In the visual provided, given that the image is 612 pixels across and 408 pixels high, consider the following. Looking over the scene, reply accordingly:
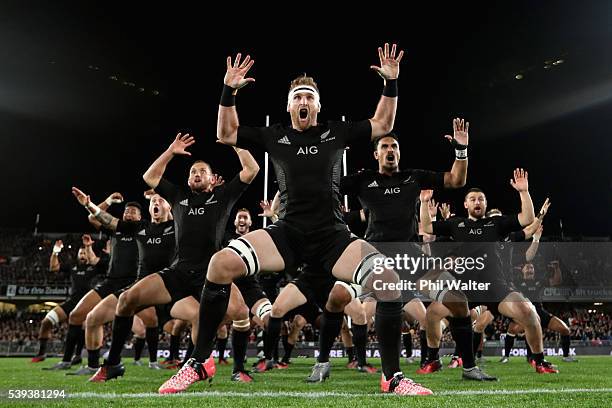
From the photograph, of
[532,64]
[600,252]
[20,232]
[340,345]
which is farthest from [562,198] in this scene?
[20,232]

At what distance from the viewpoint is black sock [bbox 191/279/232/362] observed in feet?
14.4

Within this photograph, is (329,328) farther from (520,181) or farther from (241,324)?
(520,181)

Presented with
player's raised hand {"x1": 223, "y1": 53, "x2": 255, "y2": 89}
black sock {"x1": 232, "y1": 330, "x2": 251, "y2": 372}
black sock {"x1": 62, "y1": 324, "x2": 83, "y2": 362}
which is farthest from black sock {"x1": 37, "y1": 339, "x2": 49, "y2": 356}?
player's raised hand {"x1": 223, "y1": 53, "x2": 255, "y2": 89}

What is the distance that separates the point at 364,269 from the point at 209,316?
139cm

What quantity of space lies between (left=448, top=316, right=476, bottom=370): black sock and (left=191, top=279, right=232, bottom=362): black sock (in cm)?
345

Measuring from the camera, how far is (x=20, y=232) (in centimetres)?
4684

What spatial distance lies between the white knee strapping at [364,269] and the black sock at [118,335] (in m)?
3.41

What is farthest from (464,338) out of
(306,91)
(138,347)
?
(138,347)

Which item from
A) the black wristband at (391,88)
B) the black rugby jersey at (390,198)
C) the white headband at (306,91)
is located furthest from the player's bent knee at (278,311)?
the black wristband at (391,88)

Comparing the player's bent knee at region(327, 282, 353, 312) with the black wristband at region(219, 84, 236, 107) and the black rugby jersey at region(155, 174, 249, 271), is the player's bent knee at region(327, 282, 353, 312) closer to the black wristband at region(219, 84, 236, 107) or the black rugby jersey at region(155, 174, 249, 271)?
the black rugby jersey at region(155, 174, 249, 271)

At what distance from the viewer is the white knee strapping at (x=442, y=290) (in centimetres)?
702

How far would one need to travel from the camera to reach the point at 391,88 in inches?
190

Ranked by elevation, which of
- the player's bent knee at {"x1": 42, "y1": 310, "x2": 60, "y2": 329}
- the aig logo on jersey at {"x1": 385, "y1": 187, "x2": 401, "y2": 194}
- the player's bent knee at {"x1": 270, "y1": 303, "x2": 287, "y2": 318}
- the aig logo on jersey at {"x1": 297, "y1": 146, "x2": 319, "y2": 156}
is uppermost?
the aig logo on jersey at {"x1": 385, "y1": 187, "x2": 401, "y2": 194}

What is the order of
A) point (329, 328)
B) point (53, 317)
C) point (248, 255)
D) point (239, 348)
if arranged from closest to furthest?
1. point (248, 255)
2. point (329, 328)
3. point (239, 348)
4. point (53, 317)
